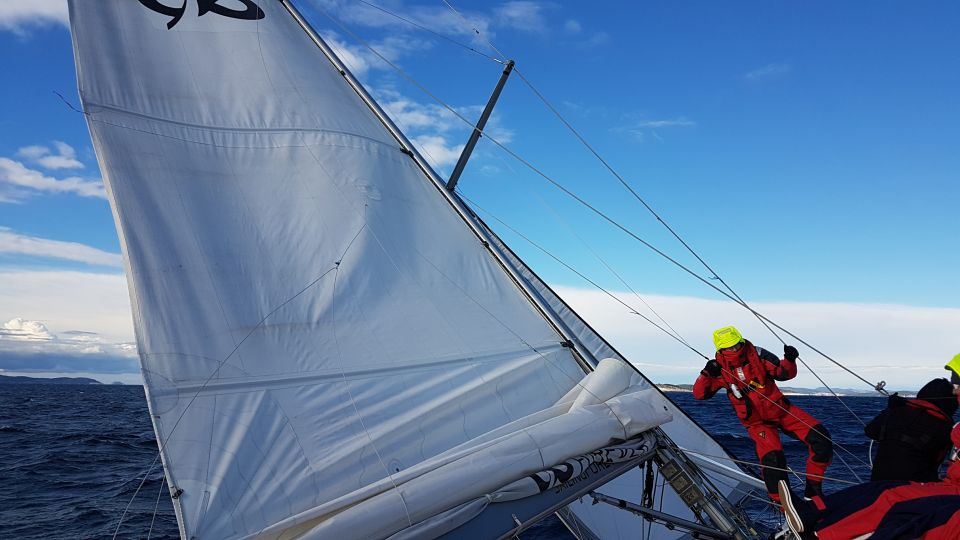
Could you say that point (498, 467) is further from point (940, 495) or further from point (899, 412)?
point (899, 412)

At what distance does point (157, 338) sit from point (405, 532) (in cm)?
196

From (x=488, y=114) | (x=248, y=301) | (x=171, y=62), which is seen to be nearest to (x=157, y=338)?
(x=248, y=301)

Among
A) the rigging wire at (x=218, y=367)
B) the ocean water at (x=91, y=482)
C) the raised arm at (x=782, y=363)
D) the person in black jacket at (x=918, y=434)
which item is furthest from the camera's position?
the ocean water at (x=91, y=482)

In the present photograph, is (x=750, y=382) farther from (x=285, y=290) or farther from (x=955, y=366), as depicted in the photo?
(x=285, y=290)

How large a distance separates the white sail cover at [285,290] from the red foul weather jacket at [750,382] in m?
1.12

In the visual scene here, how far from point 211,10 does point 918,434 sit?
273 inches

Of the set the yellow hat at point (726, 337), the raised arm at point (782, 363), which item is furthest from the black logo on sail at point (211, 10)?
the raised arm at point (782, 363)

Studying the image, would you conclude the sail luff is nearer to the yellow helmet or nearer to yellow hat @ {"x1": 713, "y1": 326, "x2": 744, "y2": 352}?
yellow hat @ {"x1": 713, "y1": 326, "x2": 744, "y2": 352}

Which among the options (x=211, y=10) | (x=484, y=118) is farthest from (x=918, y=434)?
(x=211, y=10)

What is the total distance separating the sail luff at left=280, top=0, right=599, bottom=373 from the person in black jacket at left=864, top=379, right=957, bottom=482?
7.66 ft

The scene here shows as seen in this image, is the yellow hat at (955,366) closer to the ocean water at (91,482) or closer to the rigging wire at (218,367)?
the ocean water at (91,482)

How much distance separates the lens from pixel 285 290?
4539 mm

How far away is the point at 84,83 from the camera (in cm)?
468

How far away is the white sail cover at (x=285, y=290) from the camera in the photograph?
12.0 ft
